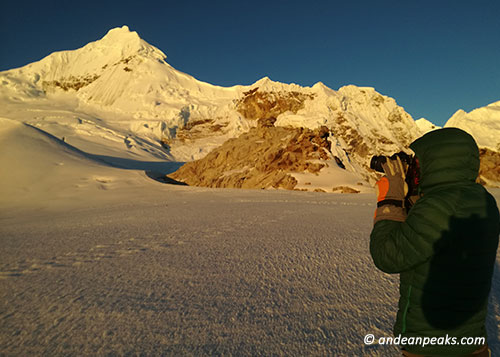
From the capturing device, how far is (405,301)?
1150 mm

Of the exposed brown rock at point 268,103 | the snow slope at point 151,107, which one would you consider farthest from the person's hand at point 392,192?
the exposed brown rock at point 268,103

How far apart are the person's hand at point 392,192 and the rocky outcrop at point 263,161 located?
1498 centimetres

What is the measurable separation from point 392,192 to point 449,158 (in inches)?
9.9

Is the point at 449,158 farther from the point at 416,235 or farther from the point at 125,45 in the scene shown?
the point at 125,45

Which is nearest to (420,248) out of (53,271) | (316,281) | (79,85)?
(316,281)

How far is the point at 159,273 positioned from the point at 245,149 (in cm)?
2070

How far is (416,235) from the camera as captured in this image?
3.34 feet

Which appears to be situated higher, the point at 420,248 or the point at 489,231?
the point at 489,231

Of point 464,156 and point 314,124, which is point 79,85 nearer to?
point 314,124

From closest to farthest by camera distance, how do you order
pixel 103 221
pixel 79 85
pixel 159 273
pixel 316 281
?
pixel 316 281
pixel 159 273
pixel 103 221
pixel 79 85

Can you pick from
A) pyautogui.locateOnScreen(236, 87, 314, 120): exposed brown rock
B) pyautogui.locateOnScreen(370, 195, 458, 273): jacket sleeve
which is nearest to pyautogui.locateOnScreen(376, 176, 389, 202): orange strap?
pyautogui.locateOnScreen(370, 195, 458, 273): jacket sleeve

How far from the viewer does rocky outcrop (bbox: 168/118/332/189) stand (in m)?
18.2

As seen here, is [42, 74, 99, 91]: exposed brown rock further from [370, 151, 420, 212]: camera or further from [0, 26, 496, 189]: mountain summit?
[370, 151, 420, 212]: camera

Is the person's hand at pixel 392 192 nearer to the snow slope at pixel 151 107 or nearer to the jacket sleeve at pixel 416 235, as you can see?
the jacket sleeve at pixel 416 235
